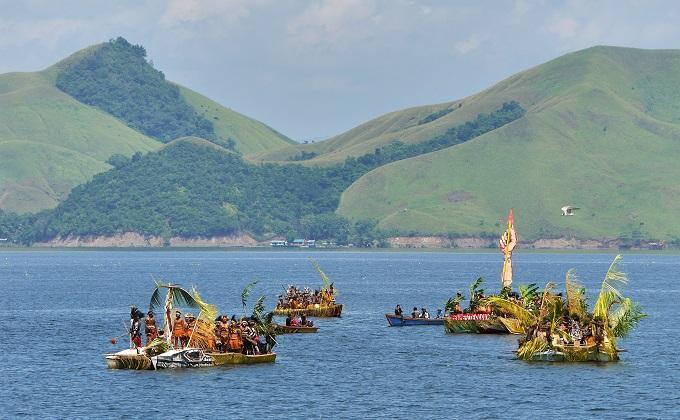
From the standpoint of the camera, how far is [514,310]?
110 metres

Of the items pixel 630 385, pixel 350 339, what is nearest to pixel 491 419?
pixel 630 385

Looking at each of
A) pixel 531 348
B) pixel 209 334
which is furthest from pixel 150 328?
pixel 531 348

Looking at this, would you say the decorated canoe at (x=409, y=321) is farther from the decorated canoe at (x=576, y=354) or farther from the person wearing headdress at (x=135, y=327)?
the person wearing headdress at (x=135, y=327)

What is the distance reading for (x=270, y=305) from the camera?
174000mm

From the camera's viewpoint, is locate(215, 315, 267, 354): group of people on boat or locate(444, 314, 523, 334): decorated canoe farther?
locate(444, 314, 523, 334): decorated canoe

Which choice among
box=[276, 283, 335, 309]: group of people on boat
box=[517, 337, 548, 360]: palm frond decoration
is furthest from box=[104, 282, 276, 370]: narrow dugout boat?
box=[276, 283, 335, 309]: group of people on boat

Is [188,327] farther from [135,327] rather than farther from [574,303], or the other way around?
[574,303]

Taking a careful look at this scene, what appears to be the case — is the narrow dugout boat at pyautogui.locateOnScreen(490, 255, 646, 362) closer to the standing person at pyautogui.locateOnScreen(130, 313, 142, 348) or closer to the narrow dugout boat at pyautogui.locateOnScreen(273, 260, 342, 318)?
the standing person at pyautogui.locateOnScreen(130, 313, 142, 348)

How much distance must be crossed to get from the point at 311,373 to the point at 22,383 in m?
19.9

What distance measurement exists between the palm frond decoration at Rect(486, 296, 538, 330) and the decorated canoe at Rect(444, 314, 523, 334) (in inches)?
39.8

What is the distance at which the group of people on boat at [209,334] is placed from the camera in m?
94.5

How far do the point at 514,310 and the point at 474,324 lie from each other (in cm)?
1799

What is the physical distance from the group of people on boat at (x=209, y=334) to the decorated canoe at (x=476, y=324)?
3257cm

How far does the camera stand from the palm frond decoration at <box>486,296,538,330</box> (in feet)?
341
